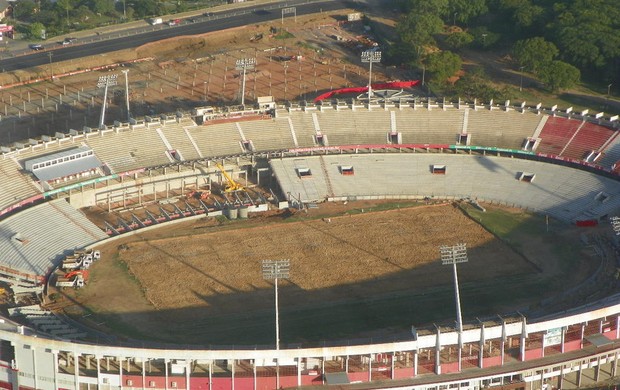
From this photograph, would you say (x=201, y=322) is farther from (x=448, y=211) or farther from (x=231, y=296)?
(x=448, y=211)

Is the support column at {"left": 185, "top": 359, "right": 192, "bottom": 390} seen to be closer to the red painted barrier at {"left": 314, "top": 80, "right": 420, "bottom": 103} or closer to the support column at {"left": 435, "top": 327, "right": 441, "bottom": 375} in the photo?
the support column at {"left": 435, "top": 327, "right": 441, "bottom": 375}

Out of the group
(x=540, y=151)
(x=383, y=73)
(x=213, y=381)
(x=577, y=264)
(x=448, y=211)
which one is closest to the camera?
(x=213, y=381)

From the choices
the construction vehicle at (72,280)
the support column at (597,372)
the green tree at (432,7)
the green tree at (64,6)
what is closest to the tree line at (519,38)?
the green tree at (432,7)

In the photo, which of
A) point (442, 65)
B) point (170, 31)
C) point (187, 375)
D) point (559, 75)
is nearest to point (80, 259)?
point (187, 375)

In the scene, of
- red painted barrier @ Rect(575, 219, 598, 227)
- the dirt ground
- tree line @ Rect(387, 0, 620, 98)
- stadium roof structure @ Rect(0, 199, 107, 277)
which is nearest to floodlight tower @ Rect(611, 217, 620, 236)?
red painted barrier @ Rect(575, 219, 598, 227)

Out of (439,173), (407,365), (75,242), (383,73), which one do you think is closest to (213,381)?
(407,365)
